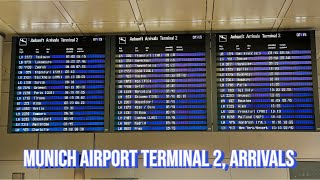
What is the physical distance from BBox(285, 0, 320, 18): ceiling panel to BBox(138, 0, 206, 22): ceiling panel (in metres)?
0.72

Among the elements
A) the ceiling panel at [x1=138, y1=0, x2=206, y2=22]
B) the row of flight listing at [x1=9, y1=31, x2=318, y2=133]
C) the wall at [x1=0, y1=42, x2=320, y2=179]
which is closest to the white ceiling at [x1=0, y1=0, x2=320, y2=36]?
the ceiling panel at [x1=138, y1=0, x2=206, y2=22]

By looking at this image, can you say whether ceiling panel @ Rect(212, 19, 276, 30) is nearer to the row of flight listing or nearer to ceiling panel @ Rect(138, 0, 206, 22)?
the row of flight listing

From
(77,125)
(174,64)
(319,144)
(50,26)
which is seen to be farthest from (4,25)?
(319,144)

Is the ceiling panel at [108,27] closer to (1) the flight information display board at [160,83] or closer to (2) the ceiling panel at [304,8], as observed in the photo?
(1) the flight information display board at [160,83]

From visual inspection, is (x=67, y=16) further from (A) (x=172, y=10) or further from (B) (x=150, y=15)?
(A) (x=172, y=10)

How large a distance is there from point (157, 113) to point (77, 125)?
0.72 meters

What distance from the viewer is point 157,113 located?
3.86 m

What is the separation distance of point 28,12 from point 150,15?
1.01 m

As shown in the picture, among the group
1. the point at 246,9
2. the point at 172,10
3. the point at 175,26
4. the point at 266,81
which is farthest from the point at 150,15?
the point at 266,81

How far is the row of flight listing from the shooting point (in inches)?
150

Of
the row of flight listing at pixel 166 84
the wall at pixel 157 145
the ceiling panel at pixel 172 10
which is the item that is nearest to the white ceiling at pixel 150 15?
the ceiling panel at pixel 172 10

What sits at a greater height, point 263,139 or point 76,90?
point 76,90

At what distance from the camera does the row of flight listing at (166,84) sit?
3.81 meters

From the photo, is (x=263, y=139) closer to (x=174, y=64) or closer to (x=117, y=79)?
(x=174, y=64)
